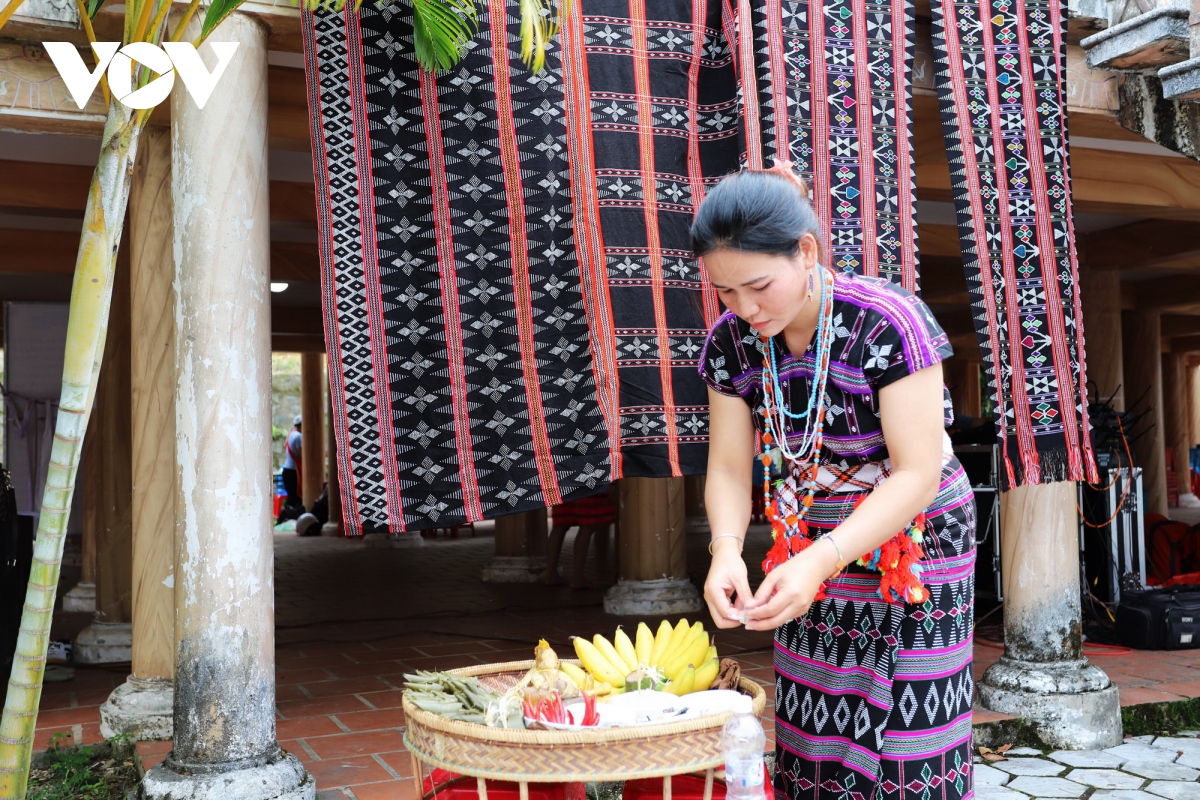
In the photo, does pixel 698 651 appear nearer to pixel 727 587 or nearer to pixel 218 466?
pixel 727 587

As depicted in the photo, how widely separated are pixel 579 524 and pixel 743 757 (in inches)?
261

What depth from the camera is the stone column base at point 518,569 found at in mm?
9227

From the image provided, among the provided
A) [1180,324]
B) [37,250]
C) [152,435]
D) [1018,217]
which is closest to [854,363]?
[1018,217]

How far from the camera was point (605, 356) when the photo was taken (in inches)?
156

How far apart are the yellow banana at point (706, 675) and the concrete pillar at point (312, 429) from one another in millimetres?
15340

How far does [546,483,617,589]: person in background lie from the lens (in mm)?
8391

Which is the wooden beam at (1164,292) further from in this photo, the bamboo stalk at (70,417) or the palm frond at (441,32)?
the bamboo stalk at (70,417)

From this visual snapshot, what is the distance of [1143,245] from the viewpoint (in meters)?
9.52

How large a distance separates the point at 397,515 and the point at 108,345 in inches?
161

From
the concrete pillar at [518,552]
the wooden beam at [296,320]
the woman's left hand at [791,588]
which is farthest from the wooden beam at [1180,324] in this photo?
the woman's left hand at [791,588]

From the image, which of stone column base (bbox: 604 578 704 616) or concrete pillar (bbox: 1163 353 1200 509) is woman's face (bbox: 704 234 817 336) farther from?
concrete pillar (bbox: 1163 353 1200 509)

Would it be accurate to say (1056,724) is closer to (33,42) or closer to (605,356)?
(605,356)

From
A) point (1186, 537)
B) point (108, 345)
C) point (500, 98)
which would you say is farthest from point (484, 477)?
point (1186, 537)

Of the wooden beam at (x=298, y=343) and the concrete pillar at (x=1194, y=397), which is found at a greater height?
the wooden beam at (x=298, y=343)
